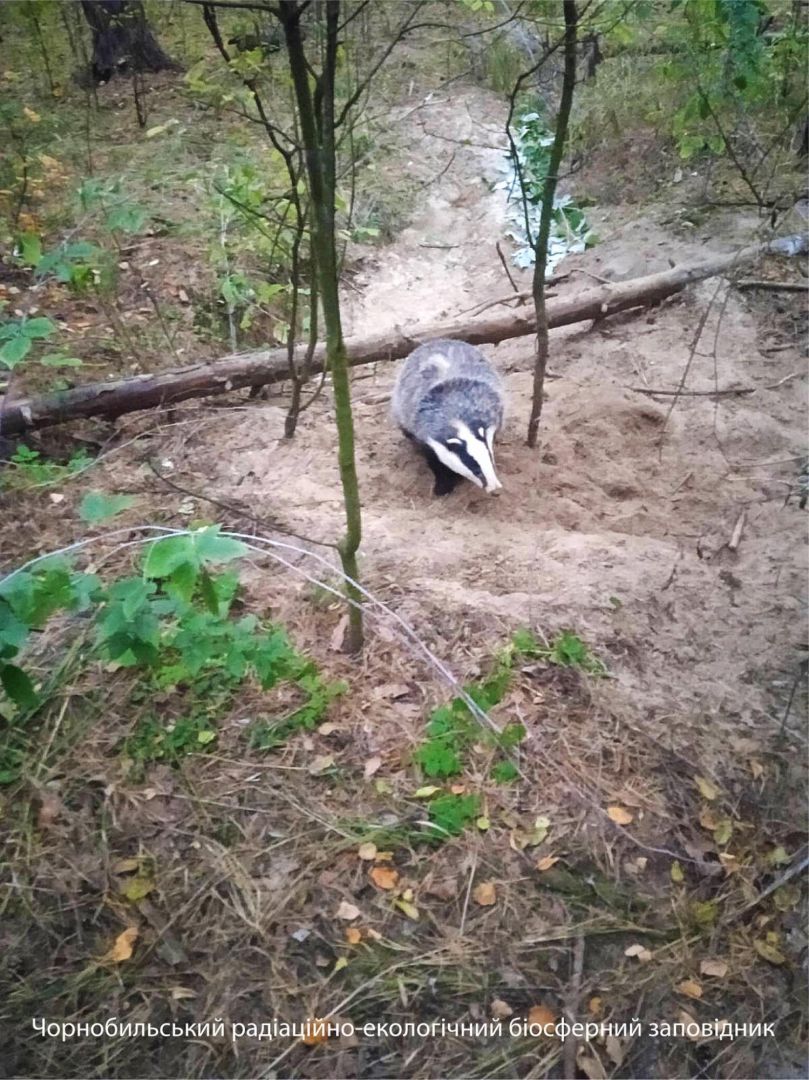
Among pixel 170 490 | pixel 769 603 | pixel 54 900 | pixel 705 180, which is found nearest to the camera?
pixel 54 900

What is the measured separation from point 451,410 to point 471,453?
33 centimetres

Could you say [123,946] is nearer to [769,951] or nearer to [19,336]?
[769,951]

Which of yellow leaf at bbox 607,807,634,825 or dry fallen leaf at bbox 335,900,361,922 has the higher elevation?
yellow leaf at bbox 607,807,634,825

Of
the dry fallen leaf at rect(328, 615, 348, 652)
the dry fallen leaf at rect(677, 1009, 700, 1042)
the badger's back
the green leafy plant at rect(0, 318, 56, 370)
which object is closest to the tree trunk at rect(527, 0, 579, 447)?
the badger's back

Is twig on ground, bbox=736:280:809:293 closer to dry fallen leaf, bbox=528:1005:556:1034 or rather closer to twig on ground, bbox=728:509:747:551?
twig on ground, bbox=728:509:747:551

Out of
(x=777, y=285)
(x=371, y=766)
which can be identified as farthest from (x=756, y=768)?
(x=777, y=285)

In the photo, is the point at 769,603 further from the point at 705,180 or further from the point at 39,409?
the point at 705,180

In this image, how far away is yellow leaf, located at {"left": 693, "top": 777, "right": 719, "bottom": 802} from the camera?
2.44 metres

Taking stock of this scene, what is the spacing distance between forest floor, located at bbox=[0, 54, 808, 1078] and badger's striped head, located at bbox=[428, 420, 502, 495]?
0.20 m

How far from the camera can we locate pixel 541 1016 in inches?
80.6

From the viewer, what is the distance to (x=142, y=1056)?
1967mm

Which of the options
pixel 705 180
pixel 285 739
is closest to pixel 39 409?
pixel 285 739

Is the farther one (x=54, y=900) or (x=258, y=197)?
(x=258, y=197)

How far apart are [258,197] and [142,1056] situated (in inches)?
127
